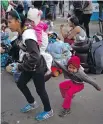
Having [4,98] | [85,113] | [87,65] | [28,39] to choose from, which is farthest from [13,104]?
[87,65]

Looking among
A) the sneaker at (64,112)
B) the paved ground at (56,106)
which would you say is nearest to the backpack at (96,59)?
the paved ground at (56,106)

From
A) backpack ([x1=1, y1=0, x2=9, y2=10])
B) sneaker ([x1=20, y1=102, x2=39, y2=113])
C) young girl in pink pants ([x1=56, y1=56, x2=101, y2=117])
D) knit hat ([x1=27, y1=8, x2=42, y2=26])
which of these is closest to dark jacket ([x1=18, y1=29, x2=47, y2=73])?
knit hat ([x1=27, y1=8, x2=42, y2=26])

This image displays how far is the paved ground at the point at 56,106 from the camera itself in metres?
4.17

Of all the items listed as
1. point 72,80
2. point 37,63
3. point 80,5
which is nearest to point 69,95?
point 72,80

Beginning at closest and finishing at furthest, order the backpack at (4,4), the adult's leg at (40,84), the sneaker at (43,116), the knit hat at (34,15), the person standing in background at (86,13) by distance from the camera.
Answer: the knit hat at (34,15)
the adult's leg at (40,84)
the sneaker at (43,116)
the person standing in background at (86,13)
the backpack at (4,4)

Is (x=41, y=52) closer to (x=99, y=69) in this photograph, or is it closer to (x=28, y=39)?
(x=28, y=39)

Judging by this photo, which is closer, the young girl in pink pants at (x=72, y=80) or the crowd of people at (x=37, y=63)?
the crowd of people at (x=37, y=63)

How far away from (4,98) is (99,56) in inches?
78.8

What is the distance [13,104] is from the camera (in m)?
4.70

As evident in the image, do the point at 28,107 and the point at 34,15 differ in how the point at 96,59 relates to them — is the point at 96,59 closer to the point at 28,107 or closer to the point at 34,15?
the point at 28,107

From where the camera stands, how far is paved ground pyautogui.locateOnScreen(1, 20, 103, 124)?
13.7 feet

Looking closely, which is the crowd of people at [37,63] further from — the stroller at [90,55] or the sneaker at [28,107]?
the stroller at [90,55]

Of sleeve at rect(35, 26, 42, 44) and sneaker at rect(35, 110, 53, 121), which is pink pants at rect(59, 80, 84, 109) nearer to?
sneaker at rect(35, 110, 53, 121)

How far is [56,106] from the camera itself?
459cm
